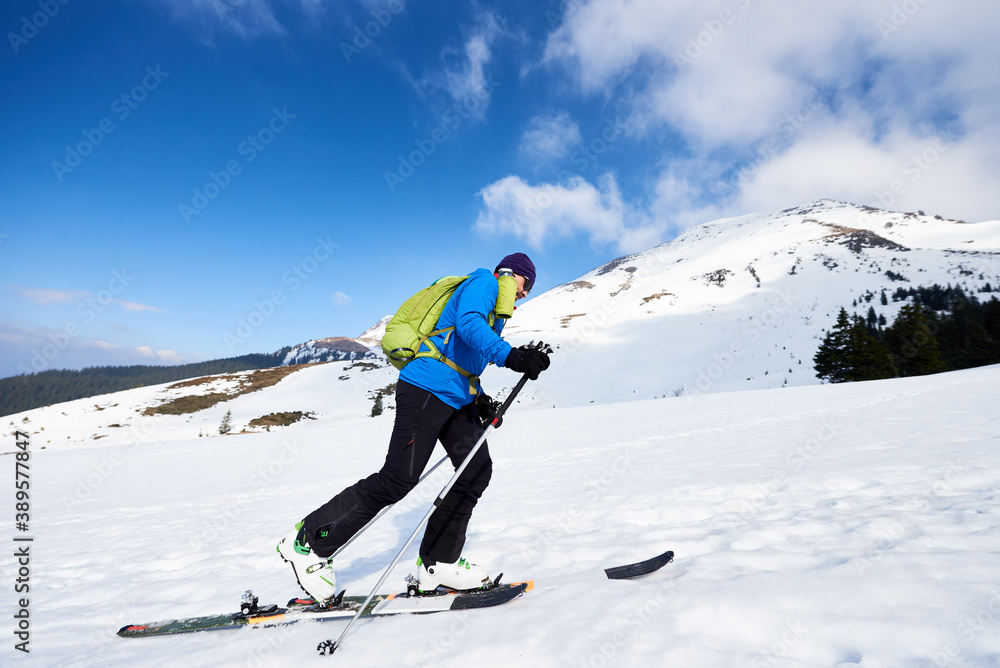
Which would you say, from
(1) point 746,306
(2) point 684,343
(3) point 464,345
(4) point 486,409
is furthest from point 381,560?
(1) point 746,306

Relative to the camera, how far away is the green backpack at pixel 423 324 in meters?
3.01

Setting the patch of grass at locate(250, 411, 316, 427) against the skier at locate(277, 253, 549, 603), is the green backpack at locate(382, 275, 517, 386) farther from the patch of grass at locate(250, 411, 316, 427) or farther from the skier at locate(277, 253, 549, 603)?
the patch of grass at locate(250, 411, 316, 427)

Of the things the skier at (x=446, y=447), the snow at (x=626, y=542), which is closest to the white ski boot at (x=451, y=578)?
the skier at (x=446, y=447)

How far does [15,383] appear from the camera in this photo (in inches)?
5064

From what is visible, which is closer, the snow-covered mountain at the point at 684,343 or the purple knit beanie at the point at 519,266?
the purple knit beanie at the point at 519,266

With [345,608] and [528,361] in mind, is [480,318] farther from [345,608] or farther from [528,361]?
[345,608]

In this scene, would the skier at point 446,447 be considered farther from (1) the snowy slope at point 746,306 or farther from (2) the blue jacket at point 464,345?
(1) the snowy slope at point 746,306

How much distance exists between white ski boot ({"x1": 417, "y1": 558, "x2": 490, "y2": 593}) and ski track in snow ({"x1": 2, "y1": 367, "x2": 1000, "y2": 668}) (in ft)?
1.37

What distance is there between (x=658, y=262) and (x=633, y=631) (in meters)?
174

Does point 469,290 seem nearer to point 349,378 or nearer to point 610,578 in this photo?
point 610,578

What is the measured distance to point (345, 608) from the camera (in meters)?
2.77

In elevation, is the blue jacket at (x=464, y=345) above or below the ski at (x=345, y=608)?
above

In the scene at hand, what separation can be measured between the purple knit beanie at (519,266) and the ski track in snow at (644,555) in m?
2.23

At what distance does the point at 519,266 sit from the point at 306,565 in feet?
8.62
